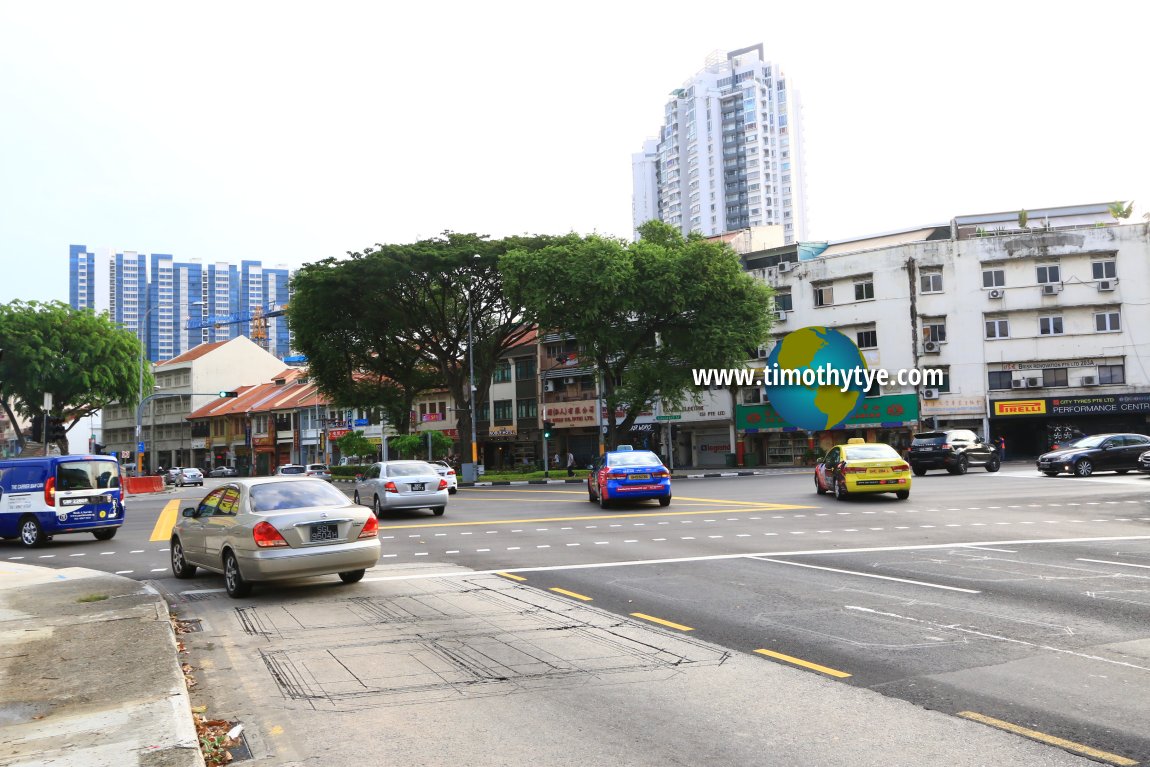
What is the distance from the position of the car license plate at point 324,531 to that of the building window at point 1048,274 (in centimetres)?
5121

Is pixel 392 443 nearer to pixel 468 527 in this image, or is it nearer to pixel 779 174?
pixel 468 527

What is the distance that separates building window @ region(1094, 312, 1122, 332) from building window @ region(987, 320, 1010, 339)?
4511 mm

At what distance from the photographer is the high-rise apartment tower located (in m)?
148

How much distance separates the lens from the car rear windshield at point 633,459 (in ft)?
80.6

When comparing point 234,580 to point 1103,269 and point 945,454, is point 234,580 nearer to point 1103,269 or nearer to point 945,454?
point 945,454

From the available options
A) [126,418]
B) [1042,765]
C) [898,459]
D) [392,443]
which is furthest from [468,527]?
[126,418]

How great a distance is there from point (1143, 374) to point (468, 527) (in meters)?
45.2

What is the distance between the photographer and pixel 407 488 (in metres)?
24.3

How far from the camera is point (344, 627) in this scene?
901cm

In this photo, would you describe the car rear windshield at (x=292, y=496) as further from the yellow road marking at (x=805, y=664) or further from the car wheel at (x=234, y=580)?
the yellow road marking at (x=805, y=664)

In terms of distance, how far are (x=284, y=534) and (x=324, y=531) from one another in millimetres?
489

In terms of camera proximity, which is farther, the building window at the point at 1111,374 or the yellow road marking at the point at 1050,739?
the building window at the point at 1111,374

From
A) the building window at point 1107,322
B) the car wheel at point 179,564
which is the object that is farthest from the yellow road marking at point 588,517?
the building window at point 1107,322

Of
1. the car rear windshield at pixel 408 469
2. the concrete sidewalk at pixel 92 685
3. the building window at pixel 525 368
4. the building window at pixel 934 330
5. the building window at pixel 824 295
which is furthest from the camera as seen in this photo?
the building window at pixel 525 368
